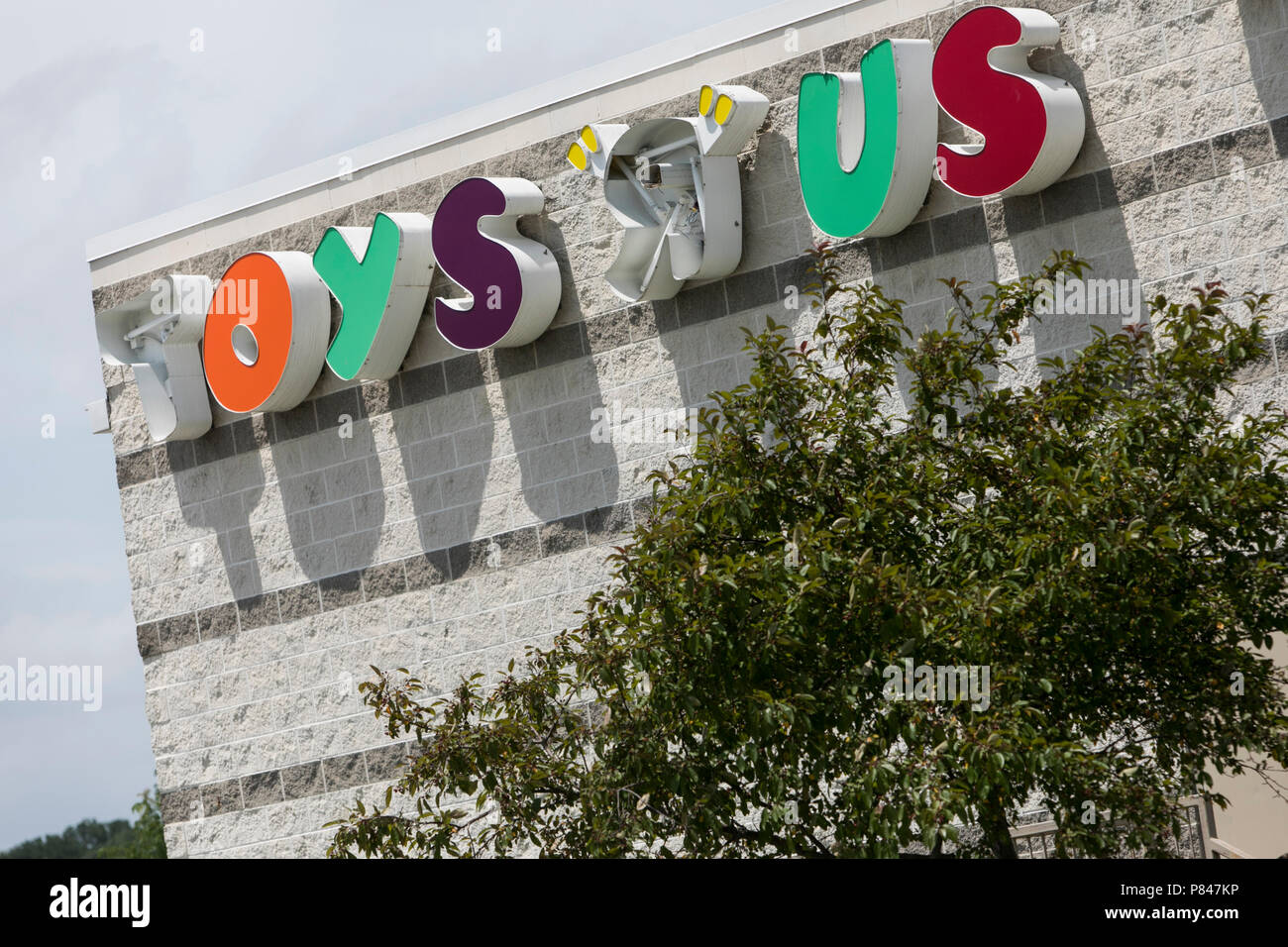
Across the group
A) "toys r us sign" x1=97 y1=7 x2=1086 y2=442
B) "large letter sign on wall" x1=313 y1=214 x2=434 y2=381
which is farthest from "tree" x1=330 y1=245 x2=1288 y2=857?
"large letter sign on wall" x1=313 y1=214 x2=434 y2=381

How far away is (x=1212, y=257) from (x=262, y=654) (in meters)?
9.14

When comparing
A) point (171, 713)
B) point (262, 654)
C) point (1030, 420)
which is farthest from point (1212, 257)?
point (171, 713)

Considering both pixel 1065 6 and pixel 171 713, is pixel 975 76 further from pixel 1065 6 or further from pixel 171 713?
pixel 171 713

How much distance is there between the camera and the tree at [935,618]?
21.1 ft

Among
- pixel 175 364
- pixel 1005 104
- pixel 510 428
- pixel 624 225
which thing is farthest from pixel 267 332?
pixel 1005 104

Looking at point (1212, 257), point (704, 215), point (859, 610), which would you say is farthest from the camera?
point (704, 215)

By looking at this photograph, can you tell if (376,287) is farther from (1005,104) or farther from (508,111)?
(1005,104)

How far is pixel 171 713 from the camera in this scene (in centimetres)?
1445

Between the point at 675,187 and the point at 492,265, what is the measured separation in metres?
1.75

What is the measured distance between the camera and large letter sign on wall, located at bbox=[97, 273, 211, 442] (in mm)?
14219

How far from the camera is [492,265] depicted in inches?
493

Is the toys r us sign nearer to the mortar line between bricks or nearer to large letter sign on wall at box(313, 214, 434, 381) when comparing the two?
large letter sign on wall at box(313, 214, 434, 381)

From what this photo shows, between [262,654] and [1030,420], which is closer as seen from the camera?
[1030,420]

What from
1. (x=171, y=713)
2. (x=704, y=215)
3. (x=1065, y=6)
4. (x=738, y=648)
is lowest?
(x=738, y=648)
